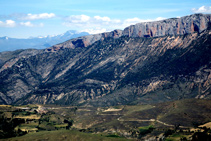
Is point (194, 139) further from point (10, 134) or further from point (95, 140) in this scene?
point (10, 134)

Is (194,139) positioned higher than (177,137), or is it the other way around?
(194,139)

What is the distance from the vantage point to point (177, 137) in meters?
192

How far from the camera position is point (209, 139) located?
13850 cm

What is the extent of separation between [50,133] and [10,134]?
97.3ft

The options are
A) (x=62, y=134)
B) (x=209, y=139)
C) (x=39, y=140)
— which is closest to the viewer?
(x=209, y=139)

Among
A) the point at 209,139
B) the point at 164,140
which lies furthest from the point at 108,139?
the point at 209,139

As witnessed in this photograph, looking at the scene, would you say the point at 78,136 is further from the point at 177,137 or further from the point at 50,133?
the point at 177,137

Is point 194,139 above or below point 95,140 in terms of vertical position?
above

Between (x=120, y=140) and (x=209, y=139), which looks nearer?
(x=209, y=139)

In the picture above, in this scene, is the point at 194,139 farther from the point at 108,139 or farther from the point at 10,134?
the point at 10,134

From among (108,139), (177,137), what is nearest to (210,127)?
(177,137)

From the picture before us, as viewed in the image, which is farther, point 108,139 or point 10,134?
point 10,134

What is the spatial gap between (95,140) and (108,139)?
362 inches

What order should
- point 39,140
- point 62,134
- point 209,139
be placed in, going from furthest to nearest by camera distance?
point 62,134, point 39,140, point 209,139
